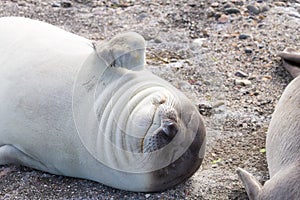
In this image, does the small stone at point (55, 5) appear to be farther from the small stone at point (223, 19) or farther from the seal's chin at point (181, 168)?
the seal's chin at point (181, 168)

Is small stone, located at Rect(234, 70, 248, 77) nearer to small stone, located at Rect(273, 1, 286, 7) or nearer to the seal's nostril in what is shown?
small stone, located at Rect(273, 1, 286, 7)

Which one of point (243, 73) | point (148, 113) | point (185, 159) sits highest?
point (148, 113)

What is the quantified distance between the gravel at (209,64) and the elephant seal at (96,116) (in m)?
0.12

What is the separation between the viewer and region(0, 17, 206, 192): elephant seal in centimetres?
282

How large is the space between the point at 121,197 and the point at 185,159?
1.13ft

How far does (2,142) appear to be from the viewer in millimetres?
3248

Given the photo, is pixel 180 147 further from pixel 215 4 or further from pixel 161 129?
pixel 215 4

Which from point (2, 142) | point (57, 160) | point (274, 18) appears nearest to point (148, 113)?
point (57, 160)

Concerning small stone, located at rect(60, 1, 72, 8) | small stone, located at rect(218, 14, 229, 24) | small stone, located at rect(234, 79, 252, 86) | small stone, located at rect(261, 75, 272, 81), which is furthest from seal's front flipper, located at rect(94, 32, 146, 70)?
small stone, located at rect(60, 1, 72, 8)

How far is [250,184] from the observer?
9.95ft

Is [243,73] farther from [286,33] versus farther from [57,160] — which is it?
[57,160]

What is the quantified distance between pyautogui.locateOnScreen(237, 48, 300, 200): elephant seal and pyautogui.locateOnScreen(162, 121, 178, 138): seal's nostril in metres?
0.51

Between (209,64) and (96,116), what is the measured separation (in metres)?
1.28

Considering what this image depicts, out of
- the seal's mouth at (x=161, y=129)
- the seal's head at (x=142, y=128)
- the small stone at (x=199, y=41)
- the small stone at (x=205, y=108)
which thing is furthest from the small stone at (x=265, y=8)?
the seal's mouth at (x=161, y=129)
